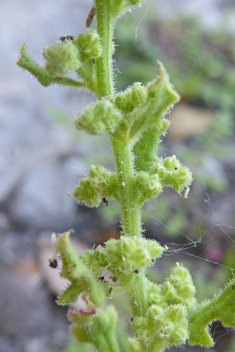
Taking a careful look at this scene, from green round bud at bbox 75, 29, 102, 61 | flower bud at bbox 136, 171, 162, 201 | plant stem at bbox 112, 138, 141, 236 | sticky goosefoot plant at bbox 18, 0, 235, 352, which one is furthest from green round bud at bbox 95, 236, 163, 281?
green round bud at bbox 75, 29, 102, 61

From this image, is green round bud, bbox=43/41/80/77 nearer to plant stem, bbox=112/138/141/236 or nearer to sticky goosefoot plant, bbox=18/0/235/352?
sticky goosefoot plant, bbox=18/0/235/352

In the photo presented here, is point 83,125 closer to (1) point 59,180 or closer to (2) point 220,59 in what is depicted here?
(1) point 59,180

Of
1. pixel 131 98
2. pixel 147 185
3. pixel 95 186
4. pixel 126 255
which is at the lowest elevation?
pixel 126 255

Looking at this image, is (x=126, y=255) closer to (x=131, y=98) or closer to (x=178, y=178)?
(x=178, y=178)

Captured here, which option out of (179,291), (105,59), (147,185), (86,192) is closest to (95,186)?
(86,192)

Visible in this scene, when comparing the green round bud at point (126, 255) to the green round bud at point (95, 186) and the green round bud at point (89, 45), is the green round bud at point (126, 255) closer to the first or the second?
the green round bud at point (95, 186)

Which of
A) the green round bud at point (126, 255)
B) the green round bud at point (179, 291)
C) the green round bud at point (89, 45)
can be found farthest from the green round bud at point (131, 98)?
the green round bud at point (179, 291)
